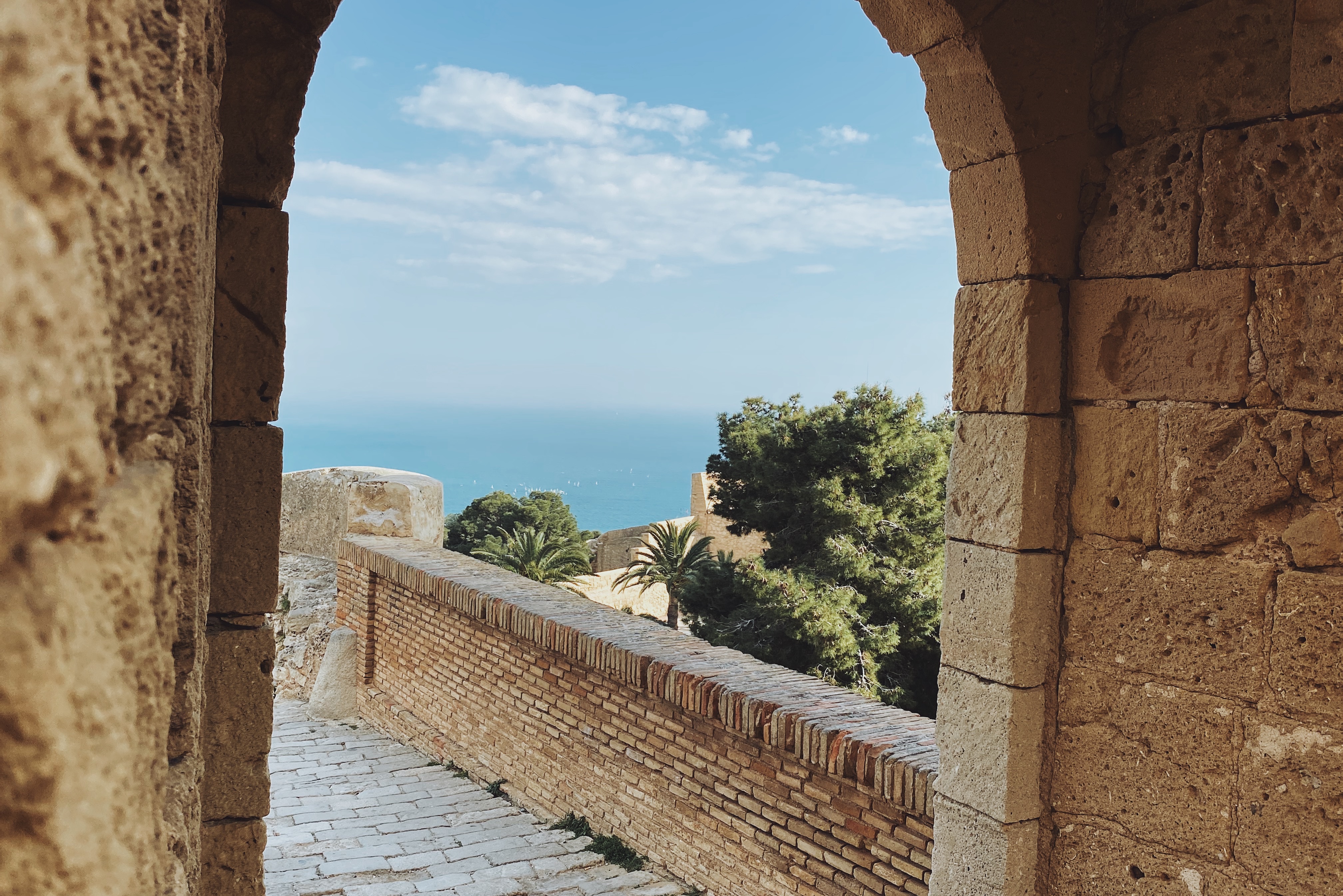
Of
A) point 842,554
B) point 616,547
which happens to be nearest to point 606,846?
point 842,554

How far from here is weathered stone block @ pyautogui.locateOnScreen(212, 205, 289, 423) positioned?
261 cm

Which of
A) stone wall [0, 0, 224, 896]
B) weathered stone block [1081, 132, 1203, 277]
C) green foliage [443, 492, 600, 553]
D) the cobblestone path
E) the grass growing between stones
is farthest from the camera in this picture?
green foliage [443, 492, 600, 553]

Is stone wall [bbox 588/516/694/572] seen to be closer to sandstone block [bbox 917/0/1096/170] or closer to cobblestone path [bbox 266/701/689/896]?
cobblestone path [bbox 266/701/689/896]

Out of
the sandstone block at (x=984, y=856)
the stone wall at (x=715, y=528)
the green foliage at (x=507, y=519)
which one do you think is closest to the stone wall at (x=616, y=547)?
the green foliage at (x=507, y=519)

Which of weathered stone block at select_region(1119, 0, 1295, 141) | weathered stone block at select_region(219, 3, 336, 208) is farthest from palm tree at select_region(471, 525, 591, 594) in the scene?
weathered stone block at select_region(1119, 0, 1295, 141)

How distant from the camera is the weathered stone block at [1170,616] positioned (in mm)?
2658

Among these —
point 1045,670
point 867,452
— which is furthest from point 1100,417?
point 867,452

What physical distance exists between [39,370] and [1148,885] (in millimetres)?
3217

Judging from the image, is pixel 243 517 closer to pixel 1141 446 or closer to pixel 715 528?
pixel 1141 446

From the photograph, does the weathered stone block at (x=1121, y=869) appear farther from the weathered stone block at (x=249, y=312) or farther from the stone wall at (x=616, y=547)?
the stone wall at (x=616, y=547)

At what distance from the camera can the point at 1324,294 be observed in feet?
8.32

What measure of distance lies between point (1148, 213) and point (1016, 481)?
36.7 inches

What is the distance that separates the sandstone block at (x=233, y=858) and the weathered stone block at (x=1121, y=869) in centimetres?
244

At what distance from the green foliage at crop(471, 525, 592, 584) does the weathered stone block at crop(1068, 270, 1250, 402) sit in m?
14.9
